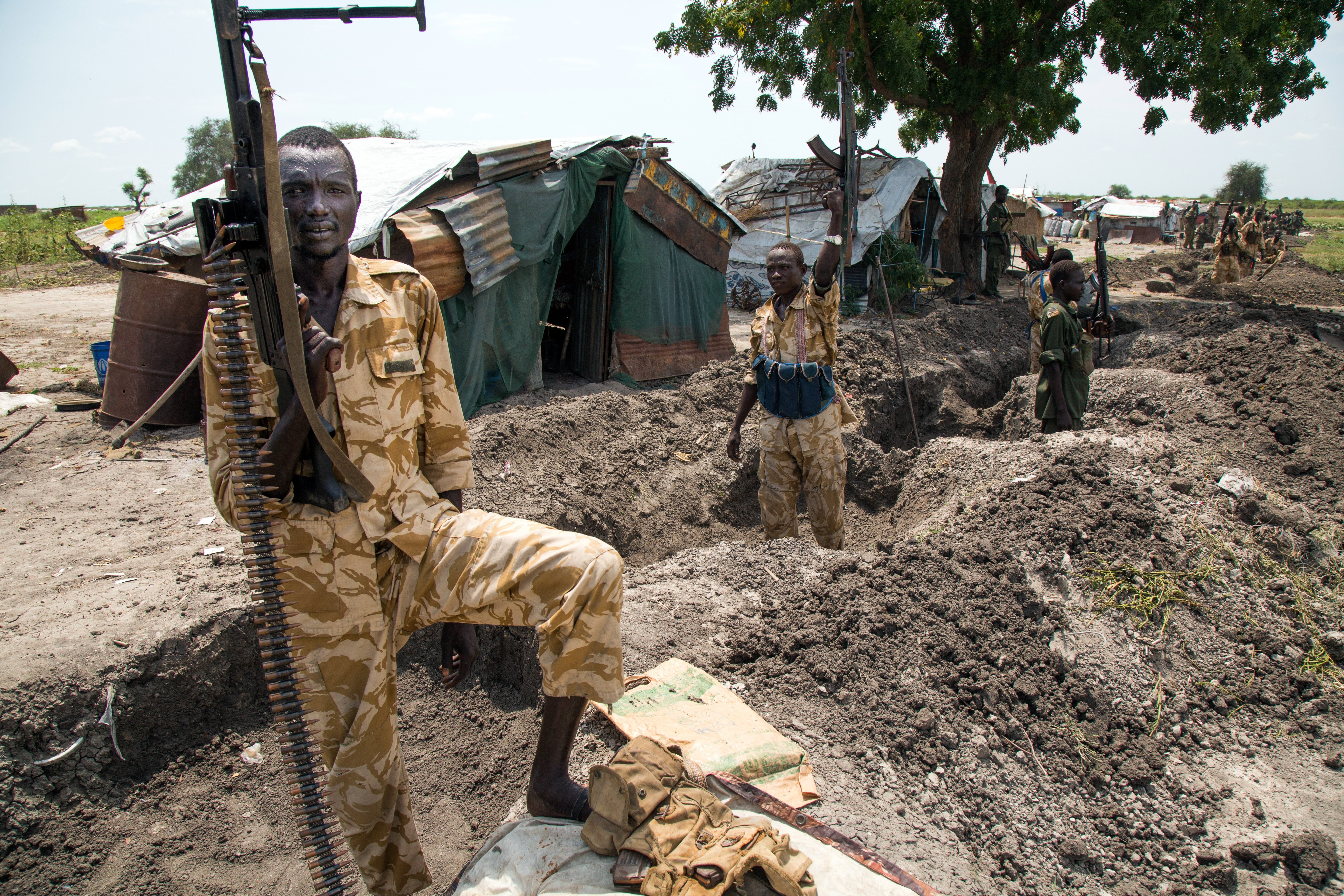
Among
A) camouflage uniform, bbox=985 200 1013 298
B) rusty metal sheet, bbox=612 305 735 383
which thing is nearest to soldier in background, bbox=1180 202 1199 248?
camouflage uniform, bbox=985 200 1013 298

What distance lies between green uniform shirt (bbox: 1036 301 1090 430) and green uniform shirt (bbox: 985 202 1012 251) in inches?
451

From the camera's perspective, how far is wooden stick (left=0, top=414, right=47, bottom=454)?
237 inches

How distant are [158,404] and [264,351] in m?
4.75

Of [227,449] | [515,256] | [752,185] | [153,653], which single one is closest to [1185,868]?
[227,449]

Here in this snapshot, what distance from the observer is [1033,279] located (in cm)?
611

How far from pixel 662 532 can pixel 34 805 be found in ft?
13.2

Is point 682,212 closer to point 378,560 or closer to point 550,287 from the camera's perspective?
point 550,287

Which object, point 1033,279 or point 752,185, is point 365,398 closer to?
point 1033,279

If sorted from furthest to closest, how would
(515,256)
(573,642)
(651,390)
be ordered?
1. (651,390)
2. (515,256)
3. (573,642)

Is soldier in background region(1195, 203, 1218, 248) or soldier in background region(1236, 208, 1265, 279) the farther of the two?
soldier in background region(1195, 203, 1218, 248)

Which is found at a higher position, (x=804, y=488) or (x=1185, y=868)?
(x=804, y=488)

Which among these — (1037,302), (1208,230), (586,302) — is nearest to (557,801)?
(1037,302)

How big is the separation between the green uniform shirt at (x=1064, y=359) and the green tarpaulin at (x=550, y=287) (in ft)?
17.0

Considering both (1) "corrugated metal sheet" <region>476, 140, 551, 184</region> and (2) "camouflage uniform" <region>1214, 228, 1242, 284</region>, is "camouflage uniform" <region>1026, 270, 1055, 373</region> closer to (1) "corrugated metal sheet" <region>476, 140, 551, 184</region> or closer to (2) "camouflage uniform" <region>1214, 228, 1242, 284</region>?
(1) "corrugated metal sheet" <region>476, 140, 551, 184</region>
